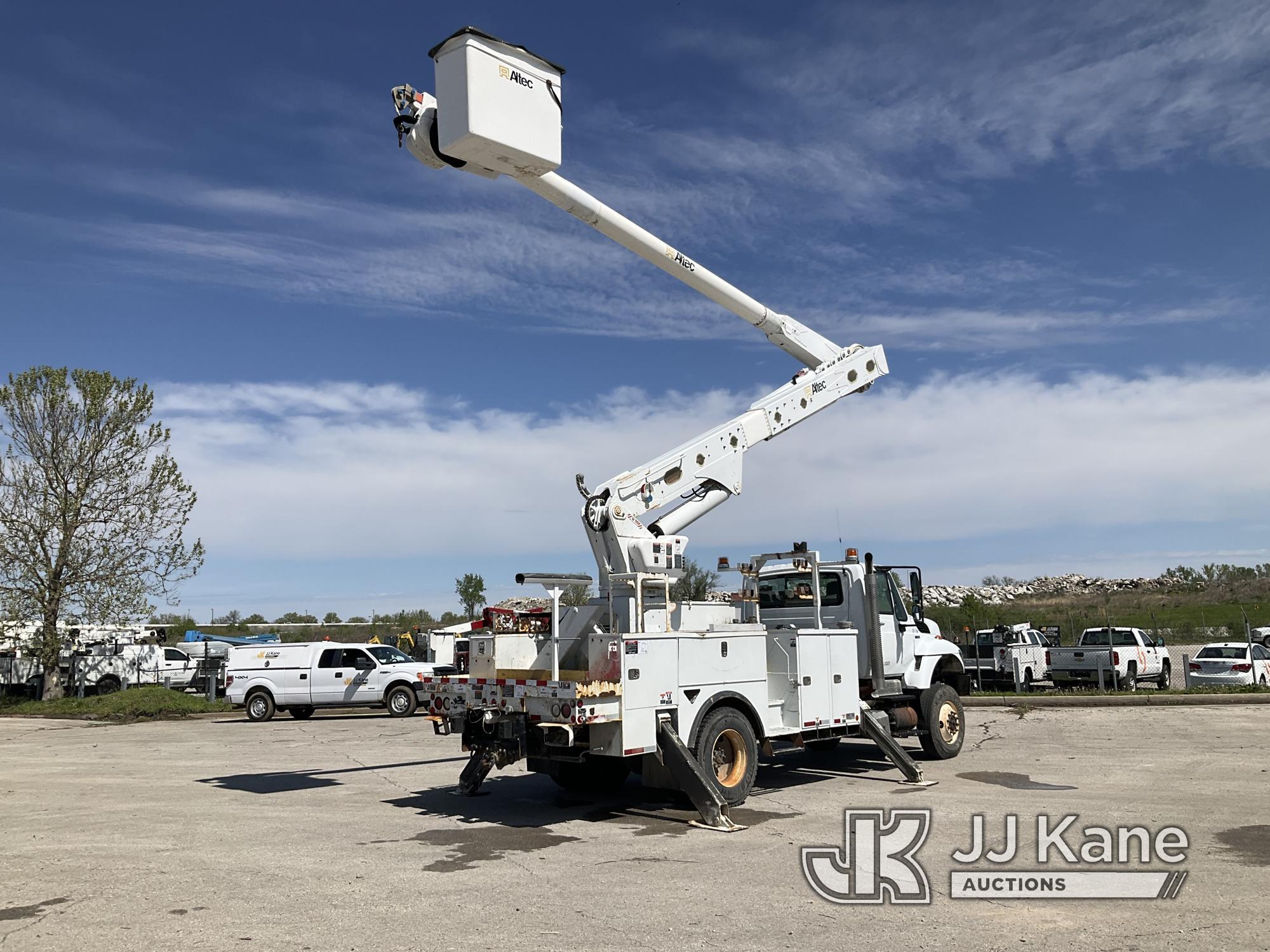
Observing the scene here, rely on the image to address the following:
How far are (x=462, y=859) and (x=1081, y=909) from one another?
4.65m

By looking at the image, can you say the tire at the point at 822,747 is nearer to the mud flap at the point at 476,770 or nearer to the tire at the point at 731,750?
the tire at the point at 731,750

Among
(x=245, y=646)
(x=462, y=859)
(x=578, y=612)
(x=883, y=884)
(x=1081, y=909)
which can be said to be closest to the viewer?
(x=1081, y=909)

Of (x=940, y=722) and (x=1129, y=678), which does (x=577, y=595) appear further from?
(x=1129, y=678)

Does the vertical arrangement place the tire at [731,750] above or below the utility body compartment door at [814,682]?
below

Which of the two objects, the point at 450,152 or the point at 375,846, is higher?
the point at 450,152

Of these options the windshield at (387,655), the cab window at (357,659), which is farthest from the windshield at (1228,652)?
the cab window at (357,659)

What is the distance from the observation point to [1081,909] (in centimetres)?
636

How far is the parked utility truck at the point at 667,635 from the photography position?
8992mm

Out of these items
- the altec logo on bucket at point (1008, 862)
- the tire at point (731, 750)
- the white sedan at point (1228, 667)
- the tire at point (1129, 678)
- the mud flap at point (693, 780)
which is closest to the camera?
the altec logo on bucket at point (1008, 862)

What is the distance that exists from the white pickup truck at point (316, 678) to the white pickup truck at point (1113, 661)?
15.1 metres

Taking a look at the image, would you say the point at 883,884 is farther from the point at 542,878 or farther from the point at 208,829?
the point at 208,829

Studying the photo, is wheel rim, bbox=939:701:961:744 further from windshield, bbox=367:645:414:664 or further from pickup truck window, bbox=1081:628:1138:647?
windshield, bbox=367:645:414:664

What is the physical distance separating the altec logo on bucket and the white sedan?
16.0 meters

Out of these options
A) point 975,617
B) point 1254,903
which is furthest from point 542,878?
point 975,617
